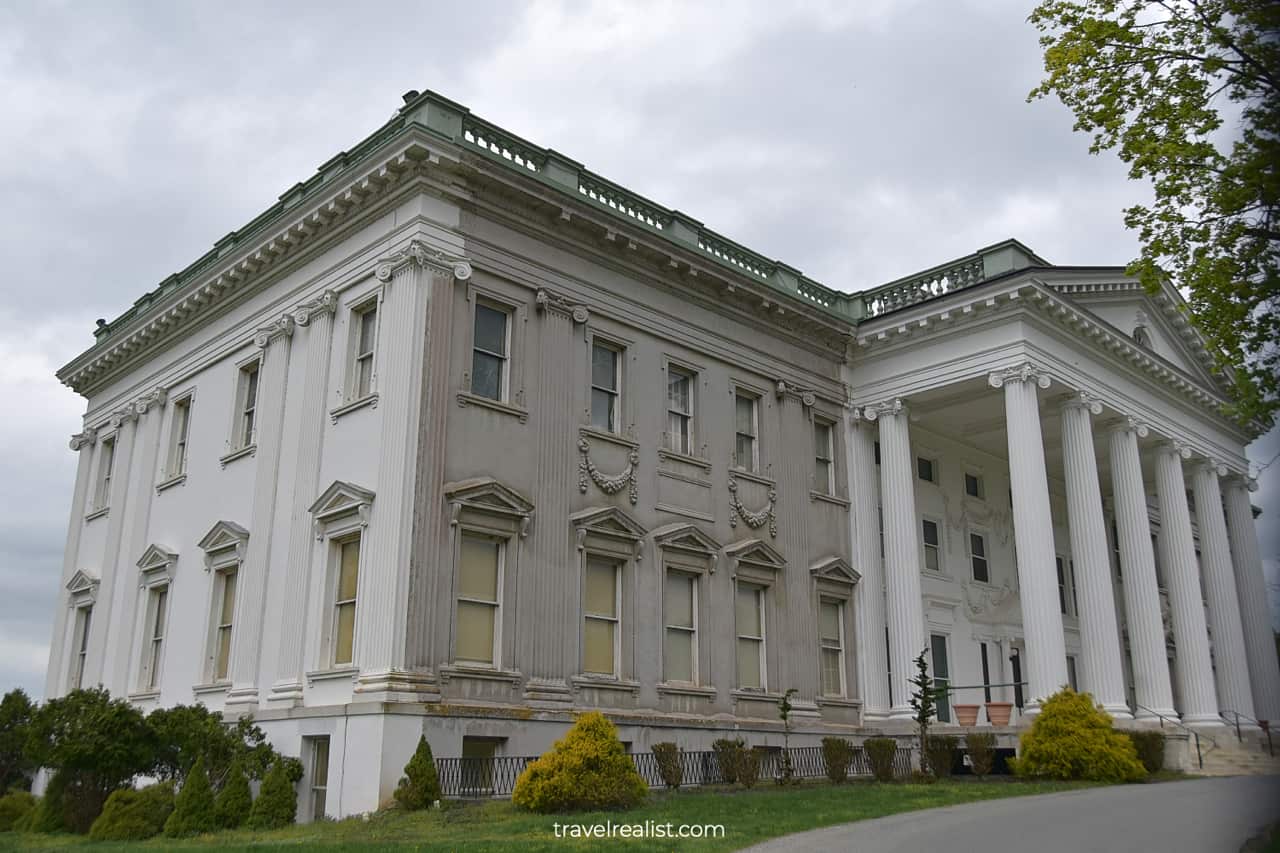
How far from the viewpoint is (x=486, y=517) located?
20.5 metres

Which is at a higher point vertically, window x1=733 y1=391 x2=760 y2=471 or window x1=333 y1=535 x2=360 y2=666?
window x1=733 y1=391 x2=760 y2=471

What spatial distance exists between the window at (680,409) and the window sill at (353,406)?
7.04m

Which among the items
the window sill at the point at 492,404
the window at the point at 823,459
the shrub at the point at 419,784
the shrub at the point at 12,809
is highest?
the window at the point at 823,459

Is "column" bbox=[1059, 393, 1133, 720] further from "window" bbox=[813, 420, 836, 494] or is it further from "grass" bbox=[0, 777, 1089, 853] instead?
"grass" bbox=[0, 777, 1089, 853]

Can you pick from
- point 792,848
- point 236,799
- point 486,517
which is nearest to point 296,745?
point 236,799

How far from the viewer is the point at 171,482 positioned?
2717 cm

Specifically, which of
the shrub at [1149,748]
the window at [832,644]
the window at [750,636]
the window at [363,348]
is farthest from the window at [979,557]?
the window at [363,348]

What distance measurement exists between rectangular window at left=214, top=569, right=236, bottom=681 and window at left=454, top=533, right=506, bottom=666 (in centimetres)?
628

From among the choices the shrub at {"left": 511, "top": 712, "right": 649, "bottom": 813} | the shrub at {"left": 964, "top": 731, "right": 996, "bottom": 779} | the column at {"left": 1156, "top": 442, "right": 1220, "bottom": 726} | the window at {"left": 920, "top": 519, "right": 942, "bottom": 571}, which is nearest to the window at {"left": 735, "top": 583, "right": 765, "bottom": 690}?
the shrub at {"left": 964, "top": 731, "right": 996, "bottom": 779}

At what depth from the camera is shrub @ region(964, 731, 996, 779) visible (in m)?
22.6

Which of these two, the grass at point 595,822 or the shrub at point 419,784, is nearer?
the grass at point 595,822

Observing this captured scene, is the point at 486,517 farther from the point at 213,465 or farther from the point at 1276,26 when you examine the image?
the point at 1276,26

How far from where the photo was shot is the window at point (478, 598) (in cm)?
1984

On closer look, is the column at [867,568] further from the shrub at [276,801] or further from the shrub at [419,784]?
the shrub at [276,801]
